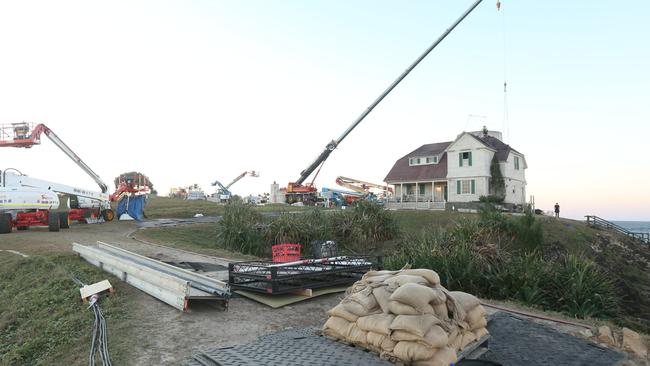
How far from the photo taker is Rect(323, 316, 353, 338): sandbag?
4725 mm

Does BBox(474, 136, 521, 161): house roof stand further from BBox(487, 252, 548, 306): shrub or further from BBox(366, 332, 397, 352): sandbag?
BBox(366, 332, 397, 352): sandbag

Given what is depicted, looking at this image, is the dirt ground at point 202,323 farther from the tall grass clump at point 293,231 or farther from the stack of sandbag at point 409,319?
the tall grass clump at point 293,231

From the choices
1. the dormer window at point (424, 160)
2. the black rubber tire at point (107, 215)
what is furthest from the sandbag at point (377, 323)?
the dormer window at point (424, 160)

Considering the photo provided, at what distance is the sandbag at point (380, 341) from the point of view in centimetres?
420

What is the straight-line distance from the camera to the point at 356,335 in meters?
4.56

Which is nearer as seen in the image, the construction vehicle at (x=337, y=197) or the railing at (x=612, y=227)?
the railing at (x=612, y=227)

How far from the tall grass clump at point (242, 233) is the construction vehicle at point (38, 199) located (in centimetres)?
699

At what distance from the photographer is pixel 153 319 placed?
6066mm

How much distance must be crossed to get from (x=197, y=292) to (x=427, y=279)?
11.8 ft

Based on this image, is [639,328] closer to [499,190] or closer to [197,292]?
[197,292]

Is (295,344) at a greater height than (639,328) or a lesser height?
greater

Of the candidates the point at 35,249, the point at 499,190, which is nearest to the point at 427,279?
the point at 35,249

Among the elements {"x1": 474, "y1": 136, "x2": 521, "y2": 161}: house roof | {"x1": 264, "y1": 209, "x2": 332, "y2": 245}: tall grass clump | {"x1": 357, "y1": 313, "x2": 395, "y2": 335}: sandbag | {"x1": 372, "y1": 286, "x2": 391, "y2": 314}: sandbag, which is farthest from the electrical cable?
{"x1": 474, "y1": 136, "x2": 521, "y2": 161}: house roof

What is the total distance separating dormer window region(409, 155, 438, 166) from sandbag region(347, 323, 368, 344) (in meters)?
35.9
